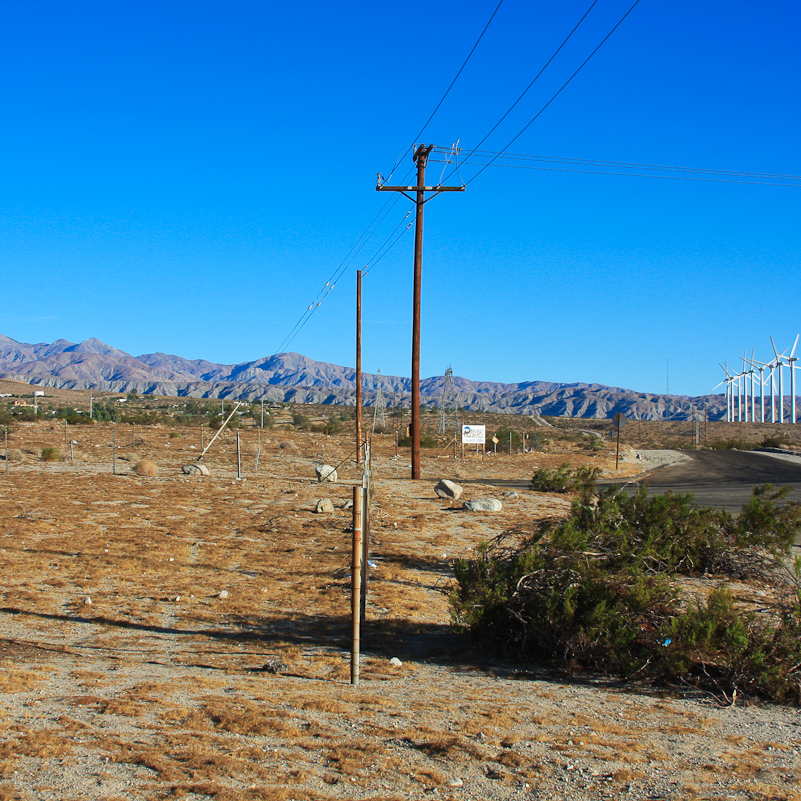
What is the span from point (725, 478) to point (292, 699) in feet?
117

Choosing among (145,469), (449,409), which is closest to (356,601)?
(145,469)

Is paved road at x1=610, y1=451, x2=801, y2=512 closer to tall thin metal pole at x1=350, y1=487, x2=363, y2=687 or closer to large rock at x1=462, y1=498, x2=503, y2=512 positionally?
large rock at x1=462, y1=498, x2=503, y2=512

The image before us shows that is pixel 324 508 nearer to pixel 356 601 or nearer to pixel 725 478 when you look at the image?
pixel 356 601

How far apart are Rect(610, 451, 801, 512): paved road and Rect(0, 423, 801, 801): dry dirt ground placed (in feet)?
47.5

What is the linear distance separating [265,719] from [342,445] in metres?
43.9

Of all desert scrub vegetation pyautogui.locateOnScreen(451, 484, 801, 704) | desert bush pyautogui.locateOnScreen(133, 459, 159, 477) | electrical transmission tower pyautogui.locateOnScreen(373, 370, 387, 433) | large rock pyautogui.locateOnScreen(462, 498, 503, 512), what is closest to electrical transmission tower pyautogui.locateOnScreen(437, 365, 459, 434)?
electrical transmission tower pyautogui.locateOnScreen(373, 370, 387, 433)

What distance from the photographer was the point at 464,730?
608 centimetres

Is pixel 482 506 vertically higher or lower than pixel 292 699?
higher

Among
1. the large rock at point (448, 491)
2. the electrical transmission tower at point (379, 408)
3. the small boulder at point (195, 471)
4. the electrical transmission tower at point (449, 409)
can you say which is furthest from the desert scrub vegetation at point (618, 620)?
the electrical transmission tower at point (449, 409)

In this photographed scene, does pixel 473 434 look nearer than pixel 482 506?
No

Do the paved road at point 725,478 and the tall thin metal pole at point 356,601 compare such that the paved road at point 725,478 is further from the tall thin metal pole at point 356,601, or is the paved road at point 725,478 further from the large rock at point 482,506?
the tall thin metal pole at point 356,601

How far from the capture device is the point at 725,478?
125 feet

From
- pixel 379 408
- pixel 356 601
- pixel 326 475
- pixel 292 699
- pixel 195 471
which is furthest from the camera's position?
pixel 379 408

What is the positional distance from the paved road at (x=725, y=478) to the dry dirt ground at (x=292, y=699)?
14.5m
